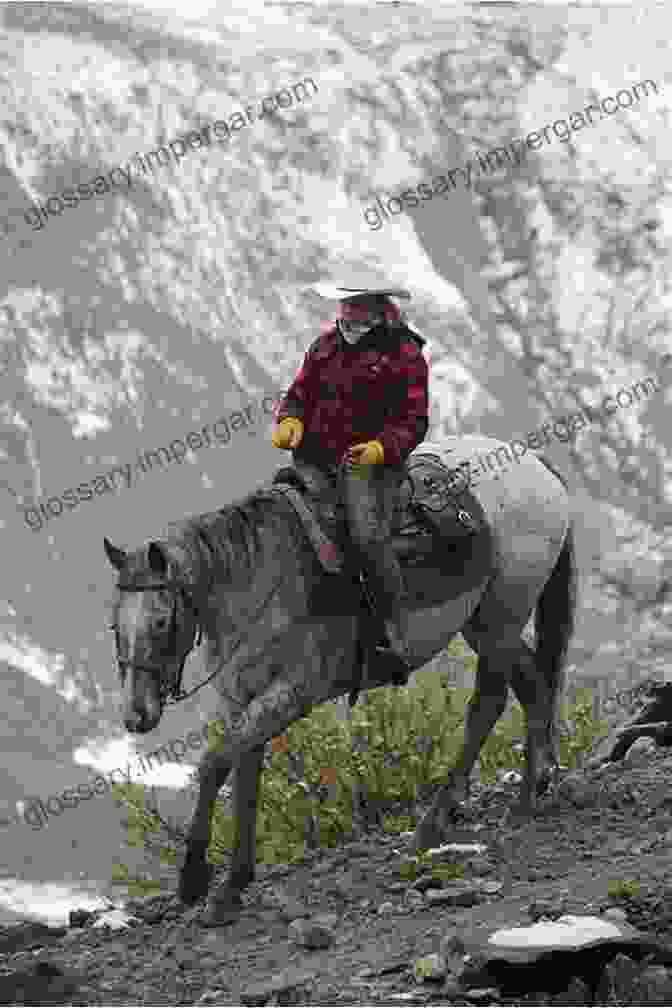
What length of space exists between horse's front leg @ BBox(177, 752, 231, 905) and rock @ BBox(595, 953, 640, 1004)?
2321 mm

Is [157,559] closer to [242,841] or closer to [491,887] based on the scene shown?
[242,841]

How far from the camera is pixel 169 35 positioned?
6956 centimetres

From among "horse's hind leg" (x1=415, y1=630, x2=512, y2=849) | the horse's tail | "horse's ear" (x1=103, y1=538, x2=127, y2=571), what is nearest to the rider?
"horse's hind leg" (x1=415, y1=630, x2=512, y2=849)

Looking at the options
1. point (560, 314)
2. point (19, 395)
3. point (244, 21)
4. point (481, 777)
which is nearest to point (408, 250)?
point (560, 314)

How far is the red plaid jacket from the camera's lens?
856 centimetres

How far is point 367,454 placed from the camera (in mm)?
8281

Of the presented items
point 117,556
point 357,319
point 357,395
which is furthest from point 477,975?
point 357,319

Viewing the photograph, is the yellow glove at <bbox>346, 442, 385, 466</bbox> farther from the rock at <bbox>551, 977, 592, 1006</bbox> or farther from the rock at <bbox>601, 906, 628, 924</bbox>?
the rock at <bbox>551, 977, 592, 1006</bbox>

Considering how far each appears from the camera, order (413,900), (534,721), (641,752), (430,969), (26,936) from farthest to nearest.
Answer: (641,752), (534,721), (26,936), (413,900), (430,969)

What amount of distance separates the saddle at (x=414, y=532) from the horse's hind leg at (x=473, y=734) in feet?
2.30

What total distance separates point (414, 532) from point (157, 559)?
1.75 meters

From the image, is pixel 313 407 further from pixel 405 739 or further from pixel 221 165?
pixel 221 165

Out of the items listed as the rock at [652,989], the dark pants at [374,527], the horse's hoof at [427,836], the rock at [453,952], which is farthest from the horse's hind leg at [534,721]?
the rock at [652,989]

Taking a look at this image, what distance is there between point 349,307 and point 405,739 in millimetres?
4127
